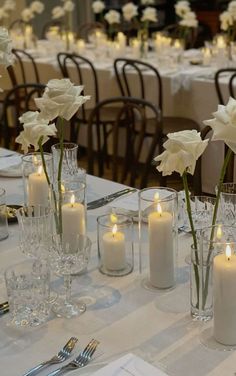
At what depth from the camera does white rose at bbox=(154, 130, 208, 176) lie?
1.18 meters

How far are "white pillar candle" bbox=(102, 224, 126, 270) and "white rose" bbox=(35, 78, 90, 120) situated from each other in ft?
1.05

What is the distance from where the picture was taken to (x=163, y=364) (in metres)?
1.15

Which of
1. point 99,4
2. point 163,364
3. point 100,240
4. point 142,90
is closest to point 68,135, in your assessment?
point 142,90

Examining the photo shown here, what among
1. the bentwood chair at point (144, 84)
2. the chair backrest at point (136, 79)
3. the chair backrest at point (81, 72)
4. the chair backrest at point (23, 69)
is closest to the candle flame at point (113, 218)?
the bentwood chair at point (144, 84)

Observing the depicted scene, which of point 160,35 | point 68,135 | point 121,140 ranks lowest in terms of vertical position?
point 121,140

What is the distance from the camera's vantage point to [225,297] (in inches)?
45.8

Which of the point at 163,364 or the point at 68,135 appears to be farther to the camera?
the point at 68,135

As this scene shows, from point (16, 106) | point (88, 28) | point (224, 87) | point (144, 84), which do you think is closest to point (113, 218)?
point (16, 106)

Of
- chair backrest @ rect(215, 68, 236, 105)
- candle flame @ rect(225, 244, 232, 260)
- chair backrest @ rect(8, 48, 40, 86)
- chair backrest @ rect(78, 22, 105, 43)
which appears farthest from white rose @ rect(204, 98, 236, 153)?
chair backrest @ rect(78, 22, 105, 43)

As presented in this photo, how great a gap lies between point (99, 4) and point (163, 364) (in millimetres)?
5263

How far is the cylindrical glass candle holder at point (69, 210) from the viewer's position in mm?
1510

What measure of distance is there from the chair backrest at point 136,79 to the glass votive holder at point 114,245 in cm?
287

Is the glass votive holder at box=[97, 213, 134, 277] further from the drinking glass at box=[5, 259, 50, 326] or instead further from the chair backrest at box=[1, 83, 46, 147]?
the chair backrest at box=[1, 83, 46, 147]

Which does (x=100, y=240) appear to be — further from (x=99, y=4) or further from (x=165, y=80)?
(x=99, y=4)
